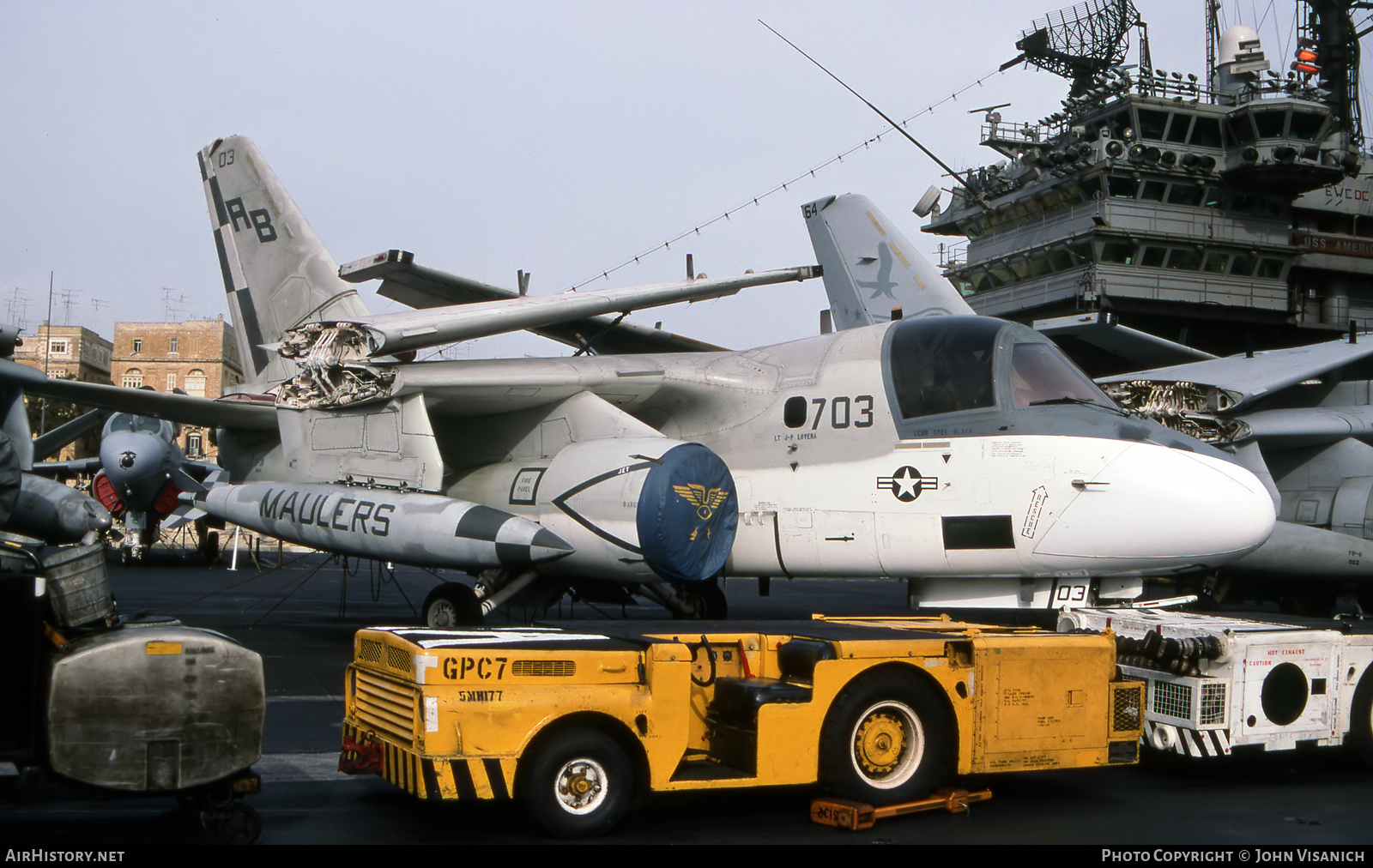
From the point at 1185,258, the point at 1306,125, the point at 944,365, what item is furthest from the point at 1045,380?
the point at 1306,125

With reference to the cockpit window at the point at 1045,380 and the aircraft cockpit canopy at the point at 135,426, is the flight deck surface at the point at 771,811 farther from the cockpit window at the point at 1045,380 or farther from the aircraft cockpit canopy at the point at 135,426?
the aircraft cockpit canopy at the point at 135,426

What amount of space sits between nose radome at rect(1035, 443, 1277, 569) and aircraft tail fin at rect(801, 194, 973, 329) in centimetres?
1021

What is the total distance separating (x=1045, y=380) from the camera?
35.6ft

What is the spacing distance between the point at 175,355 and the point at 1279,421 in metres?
107

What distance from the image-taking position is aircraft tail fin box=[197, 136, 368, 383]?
53.5 ft

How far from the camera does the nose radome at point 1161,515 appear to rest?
32.1ft

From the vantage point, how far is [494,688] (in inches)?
235

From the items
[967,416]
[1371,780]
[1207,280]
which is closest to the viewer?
[1371,780]

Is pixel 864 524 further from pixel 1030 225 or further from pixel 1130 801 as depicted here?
pixel 1030 225

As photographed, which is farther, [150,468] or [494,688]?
[150,468]

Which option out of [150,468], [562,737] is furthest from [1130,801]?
[150,468]

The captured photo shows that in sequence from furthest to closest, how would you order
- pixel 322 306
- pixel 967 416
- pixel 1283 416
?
pixel 1283 416, pixel 322 306, pixel 967 416

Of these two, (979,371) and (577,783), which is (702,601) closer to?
(979,371)

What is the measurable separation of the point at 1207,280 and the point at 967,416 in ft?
80.1
